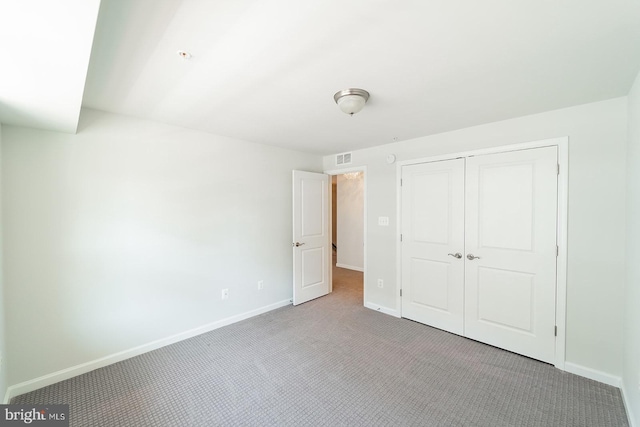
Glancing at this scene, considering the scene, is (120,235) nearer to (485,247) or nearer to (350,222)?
(485,247)

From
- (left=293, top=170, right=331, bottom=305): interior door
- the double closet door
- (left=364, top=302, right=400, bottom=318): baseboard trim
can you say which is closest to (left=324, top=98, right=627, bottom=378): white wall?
the double closet door

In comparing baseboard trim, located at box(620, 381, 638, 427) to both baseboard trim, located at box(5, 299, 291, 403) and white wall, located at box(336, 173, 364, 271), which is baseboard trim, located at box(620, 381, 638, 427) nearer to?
baseboard trim, located at box(5, 299, 291, 403)

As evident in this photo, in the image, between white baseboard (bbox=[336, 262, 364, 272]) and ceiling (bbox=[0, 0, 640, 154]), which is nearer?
ceiling (bbox=[0, 0, 640, 154])

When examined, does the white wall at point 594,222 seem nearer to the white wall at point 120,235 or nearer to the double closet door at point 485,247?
the double closet door at point 485,247

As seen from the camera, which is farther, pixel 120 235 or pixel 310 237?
pixel 310 237

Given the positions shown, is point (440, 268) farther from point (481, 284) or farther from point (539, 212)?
point (539, 212)

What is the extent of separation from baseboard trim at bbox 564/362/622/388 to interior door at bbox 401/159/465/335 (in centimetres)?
91

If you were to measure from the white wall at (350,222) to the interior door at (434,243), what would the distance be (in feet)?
9.36

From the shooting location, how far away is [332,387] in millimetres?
2115

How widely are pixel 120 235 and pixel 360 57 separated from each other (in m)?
2.59

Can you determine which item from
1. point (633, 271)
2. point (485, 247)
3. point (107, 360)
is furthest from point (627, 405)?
point (107, 360)

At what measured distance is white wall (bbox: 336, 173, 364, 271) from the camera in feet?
20.8

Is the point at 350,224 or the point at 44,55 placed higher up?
the point at 44,55

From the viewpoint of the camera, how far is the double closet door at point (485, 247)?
96.9 inches
